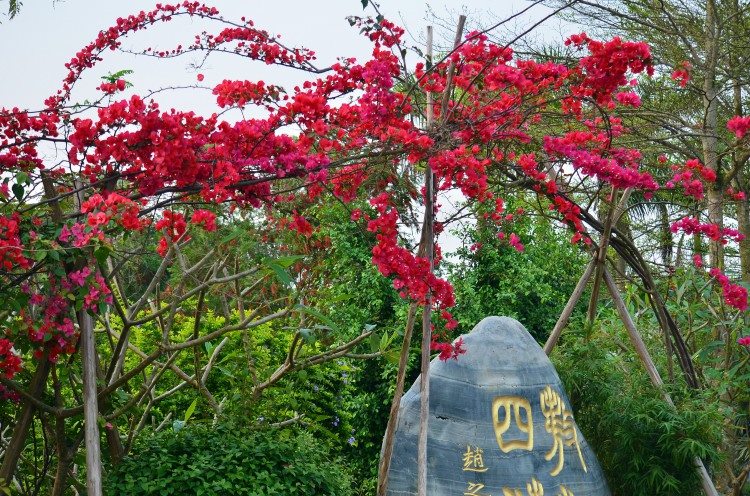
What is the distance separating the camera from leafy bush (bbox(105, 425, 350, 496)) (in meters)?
3.82

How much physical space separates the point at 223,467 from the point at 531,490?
1718 millimetres

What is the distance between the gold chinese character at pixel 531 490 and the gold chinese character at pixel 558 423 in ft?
0.67

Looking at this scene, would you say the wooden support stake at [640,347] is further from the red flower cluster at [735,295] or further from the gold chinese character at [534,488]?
the gold chinese character at [534,488]

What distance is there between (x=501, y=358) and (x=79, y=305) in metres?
2.57

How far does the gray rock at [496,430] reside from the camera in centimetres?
474

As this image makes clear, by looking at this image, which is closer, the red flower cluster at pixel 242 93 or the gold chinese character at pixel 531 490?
the red flower cluster at pixel 242 93

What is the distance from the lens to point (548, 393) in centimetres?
507

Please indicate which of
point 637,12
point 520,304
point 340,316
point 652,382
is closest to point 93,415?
point 652,382

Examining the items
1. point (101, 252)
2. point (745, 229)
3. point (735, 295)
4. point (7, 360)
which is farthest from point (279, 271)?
point (745, 229)

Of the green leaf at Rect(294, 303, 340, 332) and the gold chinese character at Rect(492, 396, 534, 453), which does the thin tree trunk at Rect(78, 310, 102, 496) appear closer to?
the green leaf at Rect(294, 303, 340, 332)

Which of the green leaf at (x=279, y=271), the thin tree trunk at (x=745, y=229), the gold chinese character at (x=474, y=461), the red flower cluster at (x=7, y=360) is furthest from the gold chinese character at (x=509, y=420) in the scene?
the thin tree trunk at (x=745, y=229)

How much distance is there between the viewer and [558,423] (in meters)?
5.05

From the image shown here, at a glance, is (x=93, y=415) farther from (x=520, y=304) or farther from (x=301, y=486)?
(x=520, y=304)

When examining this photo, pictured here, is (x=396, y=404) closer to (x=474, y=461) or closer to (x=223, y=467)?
(x=223, y=467)
